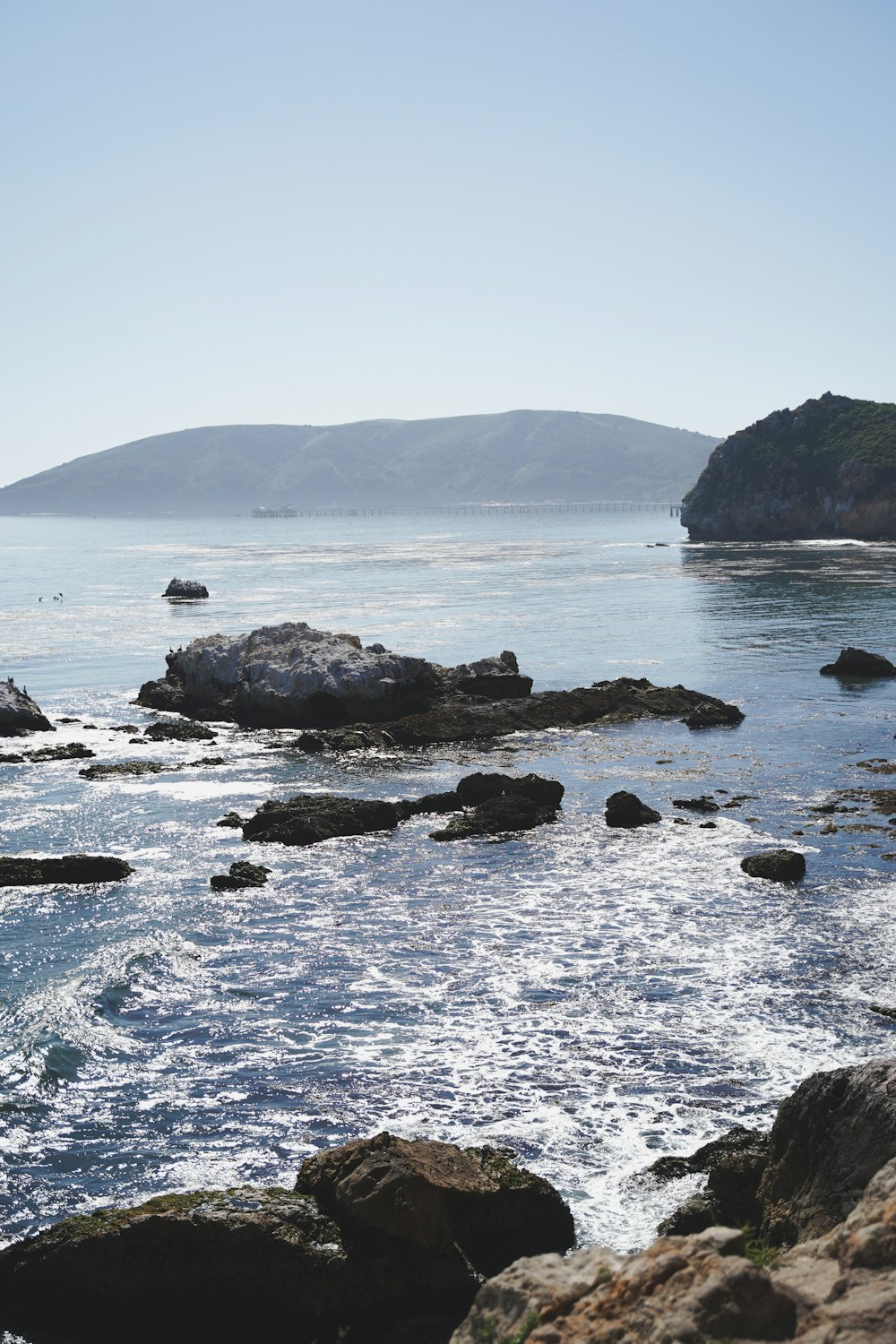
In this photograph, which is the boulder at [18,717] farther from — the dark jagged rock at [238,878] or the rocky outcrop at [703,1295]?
the rocky outcrop at [703,1295]

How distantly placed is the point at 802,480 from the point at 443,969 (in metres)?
154

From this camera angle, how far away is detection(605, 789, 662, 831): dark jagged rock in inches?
1088

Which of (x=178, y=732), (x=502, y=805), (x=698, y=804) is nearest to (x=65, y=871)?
Answer: (x=502, y=805)

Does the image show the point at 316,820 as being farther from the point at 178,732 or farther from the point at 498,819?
the point at 178,732

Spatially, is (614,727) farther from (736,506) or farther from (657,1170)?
(736,506)

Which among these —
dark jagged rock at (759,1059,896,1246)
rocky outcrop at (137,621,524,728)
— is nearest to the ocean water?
dark jagged rock at (759,1059,896,1246)

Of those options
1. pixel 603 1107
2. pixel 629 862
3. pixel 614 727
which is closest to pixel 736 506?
pixel 614 727

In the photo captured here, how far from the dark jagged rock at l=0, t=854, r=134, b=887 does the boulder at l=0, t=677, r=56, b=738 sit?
56.5ft


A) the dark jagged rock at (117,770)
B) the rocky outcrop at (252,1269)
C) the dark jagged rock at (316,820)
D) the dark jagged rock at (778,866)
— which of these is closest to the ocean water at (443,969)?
the dark jagged rock at (778,866)

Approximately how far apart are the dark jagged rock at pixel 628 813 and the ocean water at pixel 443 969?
1.64 feet

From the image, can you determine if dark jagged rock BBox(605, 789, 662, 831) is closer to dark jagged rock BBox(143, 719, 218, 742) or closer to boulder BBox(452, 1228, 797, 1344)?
dark jagged rock BBox(143, 719, 218, 742)

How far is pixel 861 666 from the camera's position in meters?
48.8

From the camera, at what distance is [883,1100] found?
33.3 feet

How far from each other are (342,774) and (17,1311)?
23.5 metres
